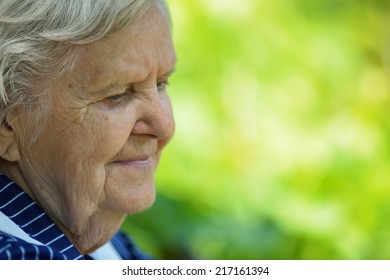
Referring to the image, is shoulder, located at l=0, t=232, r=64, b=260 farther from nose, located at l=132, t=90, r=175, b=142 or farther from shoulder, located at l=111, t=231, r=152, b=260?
shoulder, located at l=111, t=231, r=152, b=260

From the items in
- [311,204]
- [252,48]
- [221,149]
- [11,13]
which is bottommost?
[311,204]

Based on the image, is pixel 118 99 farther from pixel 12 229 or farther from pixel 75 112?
pixel 12 229

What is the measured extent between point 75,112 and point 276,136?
1.92 meters

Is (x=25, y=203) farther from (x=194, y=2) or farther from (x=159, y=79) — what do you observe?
(x=194, y=2)

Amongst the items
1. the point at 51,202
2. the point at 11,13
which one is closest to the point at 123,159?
the point at 51,202

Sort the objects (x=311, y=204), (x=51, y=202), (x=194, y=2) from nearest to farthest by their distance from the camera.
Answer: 1. (x=51, y=202)
2. (x=311, y=204)
3. (x=194, y=2)

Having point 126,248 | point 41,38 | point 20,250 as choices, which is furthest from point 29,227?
point 126,248

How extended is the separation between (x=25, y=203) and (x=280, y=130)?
2003mm

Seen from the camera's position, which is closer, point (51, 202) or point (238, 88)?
point (51, 202)

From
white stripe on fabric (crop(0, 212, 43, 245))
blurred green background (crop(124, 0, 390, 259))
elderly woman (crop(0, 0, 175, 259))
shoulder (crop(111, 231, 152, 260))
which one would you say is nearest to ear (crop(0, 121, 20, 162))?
elderly woman (crop(0, 0, 175, 259))

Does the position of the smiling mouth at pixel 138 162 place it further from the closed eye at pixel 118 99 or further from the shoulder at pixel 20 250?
the shoulder at pixel 20 250

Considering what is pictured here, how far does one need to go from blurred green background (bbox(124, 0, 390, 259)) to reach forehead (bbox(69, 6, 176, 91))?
5.01ft

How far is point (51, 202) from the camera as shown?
1.47 m

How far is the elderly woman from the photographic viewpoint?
1.33 meters
